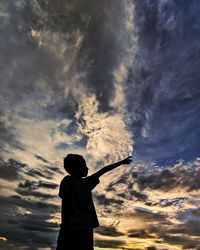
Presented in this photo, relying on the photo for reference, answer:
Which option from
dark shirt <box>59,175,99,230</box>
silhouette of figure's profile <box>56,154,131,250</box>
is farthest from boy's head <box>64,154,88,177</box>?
dark shirt <box>59,175,99,230</box>

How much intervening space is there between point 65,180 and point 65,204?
0.42 metres

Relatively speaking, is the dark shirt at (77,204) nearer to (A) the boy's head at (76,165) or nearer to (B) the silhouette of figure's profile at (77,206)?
(B) the silhouette of figure's profile at (77,206)

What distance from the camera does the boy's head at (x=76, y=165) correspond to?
608cm

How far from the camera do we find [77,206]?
19.1 feet

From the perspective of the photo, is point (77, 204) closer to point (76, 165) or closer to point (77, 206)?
point (77, 206)

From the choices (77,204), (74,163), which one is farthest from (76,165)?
(77,204)

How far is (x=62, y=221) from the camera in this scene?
5707 millimetres

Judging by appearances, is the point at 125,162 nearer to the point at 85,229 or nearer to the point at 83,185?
the point at 83,185

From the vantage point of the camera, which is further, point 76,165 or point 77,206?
point 76,165

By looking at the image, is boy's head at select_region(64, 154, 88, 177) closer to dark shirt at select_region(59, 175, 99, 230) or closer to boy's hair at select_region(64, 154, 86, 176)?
boy's hair at select_region(64, 154, 86, 176)

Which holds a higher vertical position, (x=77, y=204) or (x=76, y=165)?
Answer: (x=76, y=165)

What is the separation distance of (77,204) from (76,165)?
685mm

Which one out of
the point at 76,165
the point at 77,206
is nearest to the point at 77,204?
the point at 77,206

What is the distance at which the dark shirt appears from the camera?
568 centimetres
